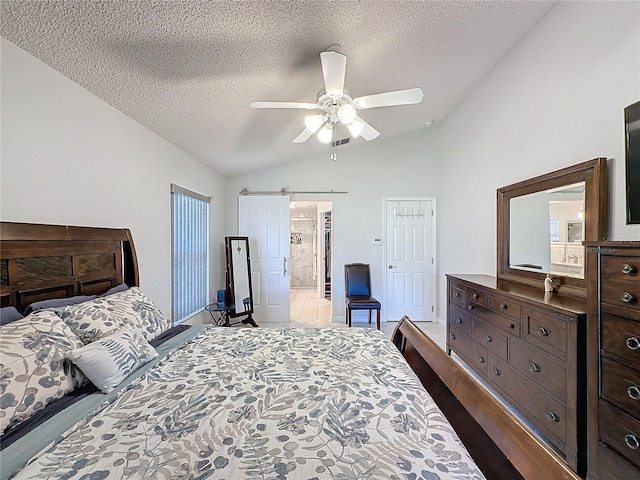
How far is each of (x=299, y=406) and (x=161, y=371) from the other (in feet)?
2.58

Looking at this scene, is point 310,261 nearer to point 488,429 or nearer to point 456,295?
point 456,295

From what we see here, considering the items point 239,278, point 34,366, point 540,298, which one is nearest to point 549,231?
point 540,298

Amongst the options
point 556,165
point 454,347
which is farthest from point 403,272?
point 556,165

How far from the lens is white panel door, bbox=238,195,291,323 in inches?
177

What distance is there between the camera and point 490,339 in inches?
89.5

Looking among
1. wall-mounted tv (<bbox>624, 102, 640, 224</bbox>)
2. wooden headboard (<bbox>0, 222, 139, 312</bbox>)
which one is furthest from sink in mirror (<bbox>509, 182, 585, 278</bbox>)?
wooden headboard (<bbox>0, 222, 139, 312</bbox>)

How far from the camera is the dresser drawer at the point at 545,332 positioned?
1605mm

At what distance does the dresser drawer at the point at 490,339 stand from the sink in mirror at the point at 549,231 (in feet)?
2.18

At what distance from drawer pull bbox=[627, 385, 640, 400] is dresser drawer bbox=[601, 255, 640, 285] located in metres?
0.45

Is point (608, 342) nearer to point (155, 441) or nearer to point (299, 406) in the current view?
→ point (299, 406)

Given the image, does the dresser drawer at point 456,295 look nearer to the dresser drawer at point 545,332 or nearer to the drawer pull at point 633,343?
the dresser drawer at point 545,332

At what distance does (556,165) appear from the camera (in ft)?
7.16

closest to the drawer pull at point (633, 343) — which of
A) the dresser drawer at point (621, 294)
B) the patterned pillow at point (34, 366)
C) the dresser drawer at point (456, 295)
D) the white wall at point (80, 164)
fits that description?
Result: the dresser drawer at point (621, 294)

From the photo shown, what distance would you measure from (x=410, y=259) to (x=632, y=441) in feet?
11.3
